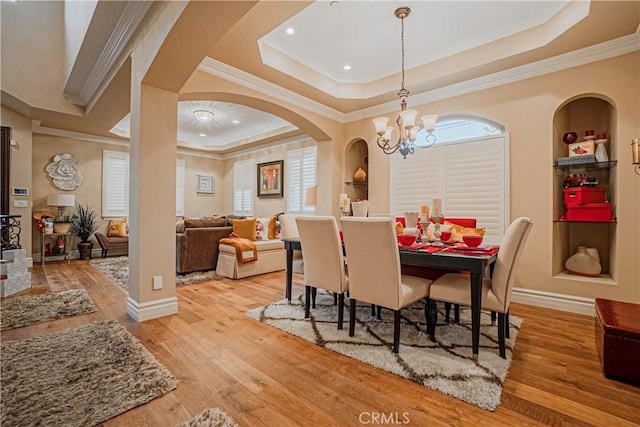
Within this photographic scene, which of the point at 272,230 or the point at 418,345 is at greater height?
the point at 272,230

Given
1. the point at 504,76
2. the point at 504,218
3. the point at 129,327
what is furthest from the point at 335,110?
the point at 129,327

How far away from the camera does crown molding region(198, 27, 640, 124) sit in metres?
2.90

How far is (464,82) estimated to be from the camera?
Answer: 3.78 metres

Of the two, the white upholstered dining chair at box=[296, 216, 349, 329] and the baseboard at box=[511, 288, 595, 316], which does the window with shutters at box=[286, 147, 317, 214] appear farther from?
the baseboard at box=[511, 288, 595, 316]

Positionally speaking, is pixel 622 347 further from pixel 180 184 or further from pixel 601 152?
pixel 180 184

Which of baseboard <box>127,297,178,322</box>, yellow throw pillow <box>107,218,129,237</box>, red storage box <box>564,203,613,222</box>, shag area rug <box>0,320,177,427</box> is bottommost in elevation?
shag area rug <box>0,320,177,427</box>

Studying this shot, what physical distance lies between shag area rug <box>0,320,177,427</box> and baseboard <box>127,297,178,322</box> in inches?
13.0

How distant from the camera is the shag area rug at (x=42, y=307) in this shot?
8.86 feet

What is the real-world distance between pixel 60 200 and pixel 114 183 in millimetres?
1223

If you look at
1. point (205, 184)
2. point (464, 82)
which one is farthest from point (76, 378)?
point (205, 184)

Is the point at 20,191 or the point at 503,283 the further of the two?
the point at 20,191

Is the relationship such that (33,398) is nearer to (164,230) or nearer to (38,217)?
(164,230)

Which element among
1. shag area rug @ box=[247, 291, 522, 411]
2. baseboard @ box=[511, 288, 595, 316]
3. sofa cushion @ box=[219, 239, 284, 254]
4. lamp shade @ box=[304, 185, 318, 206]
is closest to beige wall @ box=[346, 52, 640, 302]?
baseboard @ box=[511, 288, 595, 316]

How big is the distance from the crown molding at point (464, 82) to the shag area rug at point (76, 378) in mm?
2829
